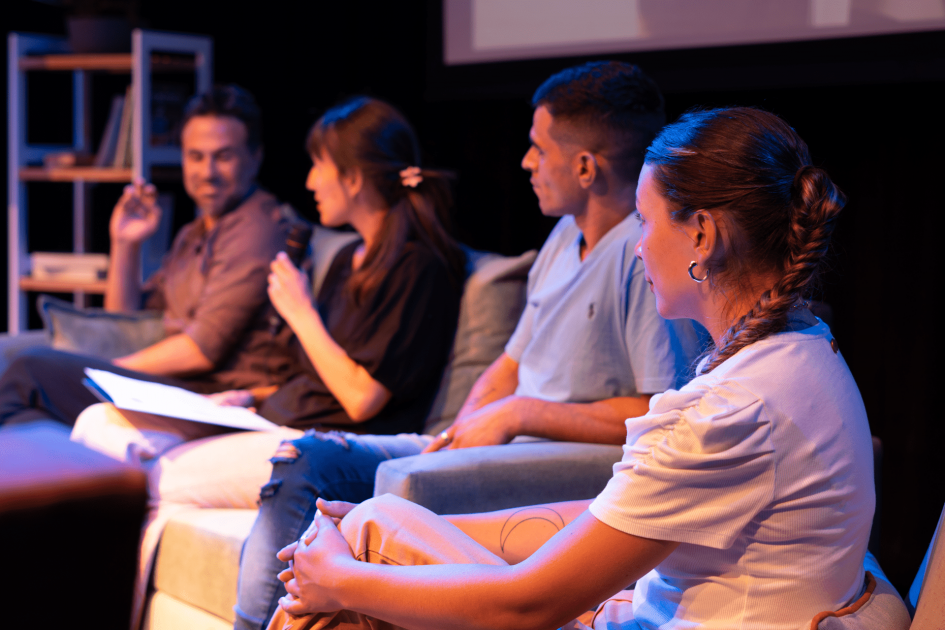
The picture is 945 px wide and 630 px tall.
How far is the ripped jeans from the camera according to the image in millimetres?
1443

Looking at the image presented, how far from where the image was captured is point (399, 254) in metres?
1.96

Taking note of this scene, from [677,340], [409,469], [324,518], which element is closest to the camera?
[324,518]

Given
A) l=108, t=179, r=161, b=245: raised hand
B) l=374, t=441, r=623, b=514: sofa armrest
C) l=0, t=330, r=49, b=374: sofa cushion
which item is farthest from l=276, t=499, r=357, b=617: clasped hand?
Answer: l=108, t=179, r=161, b=245: raised hand

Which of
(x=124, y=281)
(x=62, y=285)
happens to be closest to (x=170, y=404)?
(x=124, y=281)

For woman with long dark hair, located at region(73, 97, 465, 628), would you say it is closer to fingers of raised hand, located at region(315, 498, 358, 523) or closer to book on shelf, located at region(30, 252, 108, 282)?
fingers of raised hand, located at region(315, 498, 358, 523)

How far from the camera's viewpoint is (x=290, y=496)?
1.48 m

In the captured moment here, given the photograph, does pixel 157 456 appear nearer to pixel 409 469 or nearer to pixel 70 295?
pixel 409 469

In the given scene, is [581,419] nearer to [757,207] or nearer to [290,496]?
[290,496]

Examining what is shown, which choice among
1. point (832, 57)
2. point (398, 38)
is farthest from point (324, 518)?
point (398, 38)

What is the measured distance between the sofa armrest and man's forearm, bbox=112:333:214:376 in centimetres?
112

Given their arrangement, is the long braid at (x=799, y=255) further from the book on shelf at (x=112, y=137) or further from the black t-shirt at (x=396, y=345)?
the book on shelf at (x=112, y=137)

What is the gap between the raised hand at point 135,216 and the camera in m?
2.87

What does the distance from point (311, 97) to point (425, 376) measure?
1.62 m

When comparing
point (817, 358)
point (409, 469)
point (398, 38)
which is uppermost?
point (398, 38)
